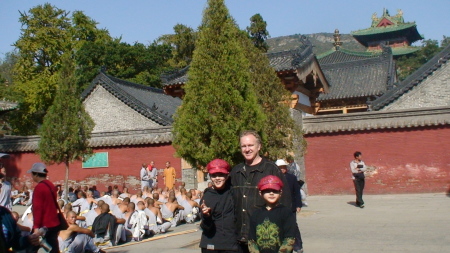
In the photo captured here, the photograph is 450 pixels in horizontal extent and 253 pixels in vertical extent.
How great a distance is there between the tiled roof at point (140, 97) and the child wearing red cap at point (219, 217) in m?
18.5

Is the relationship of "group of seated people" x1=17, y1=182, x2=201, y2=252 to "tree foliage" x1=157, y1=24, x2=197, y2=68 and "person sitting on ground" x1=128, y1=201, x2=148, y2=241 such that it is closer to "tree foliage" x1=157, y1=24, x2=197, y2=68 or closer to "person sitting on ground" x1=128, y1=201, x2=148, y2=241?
"person sitting on ground" x1=128, y1=201, x2=148, y2=241

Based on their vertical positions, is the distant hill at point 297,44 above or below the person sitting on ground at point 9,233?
above

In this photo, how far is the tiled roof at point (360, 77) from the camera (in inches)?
1238

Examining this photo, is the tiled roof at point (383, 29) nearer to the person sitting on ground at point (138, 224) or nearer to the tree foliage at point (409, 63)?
the tree foliage at point (409, 63)

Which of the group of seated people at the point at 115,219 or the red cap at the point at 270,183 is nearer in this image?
the red cap at the point at 270,183

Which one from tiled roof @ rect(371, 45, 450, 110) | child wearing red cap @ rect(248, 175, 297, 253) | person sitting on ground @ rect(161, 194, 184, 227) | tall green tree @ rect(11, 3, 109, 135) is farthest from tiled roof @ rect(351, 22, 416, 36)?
child wearing red cap @ rect(248, 175, 297, 253)

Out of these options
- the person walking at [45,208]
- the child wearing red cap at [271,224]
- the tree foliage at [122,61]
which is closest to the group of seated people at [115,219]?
the person walking at [45,208]

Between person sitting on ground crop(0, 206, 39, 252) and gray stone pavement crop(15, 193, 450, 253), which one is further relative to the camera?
gray stone pavement crop(15, 193, 450, 253)

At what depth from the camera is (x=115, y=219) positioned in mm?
10180

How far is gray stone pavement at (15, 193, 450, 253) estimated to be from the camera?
29.6 feet

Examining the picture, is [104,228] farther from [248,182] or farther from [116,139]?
[116,139]

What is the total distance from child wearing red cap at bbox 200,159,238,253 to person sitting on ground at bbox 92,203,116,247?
5368 millimetres

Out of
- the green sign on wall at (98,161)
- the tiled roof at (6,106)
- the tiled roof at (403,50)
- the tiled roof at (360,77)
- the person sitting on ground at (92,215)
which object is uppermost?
the tiled roof at (403,50)

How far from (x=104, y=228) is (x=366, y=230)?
5131 mm
